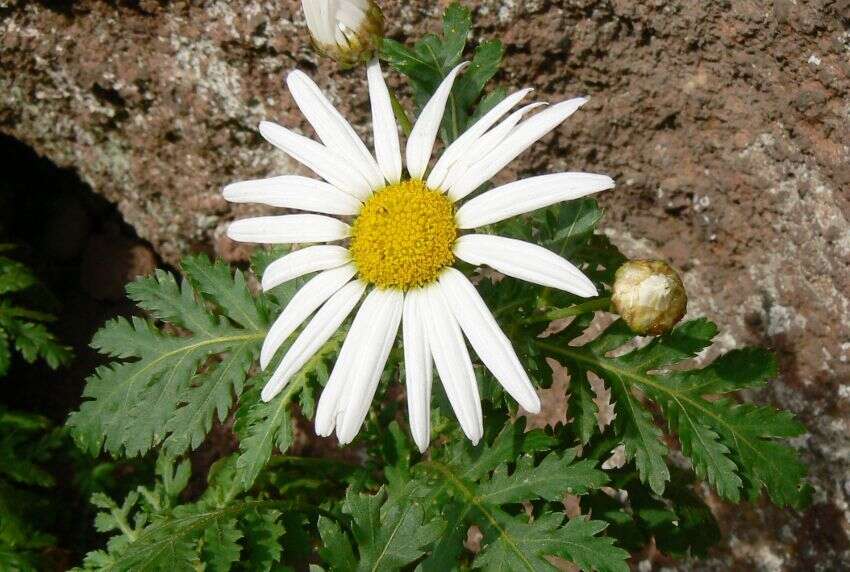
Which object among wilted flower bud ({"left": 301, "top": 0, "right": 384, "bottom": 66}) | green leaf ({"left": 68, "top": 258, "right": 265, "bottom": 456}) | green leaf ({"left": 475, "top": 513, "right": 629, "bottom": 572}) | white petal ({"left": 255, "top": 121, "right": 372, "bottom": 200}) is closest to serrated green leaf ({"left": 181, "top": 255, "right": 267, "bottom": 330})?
green leaf ({"left": 68, "top": 258, "right": 265, "bottom": 456})

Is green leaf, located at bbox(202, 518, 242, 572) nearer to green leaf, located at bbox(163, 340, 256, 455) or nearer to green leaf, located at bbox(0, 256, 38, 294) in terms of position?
green leaf, located at bbox(163, 340, 256, 455)

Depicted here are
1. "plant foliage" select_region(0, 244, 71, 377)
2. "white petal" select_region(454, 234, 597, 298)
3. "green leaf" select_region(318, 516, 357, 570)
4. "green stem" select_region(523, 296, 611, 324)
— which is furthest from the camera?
"plant foliage" select_region(0, 244, 71, 377)

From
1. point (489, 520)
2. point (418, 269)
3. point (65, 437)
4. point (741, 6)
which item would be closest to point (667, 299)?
point (418, 269)

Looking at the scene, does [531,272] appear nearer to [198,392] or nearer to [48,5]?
[198,392]

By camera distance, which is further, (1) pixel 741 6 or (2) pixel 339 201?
(1) pixel 741 6

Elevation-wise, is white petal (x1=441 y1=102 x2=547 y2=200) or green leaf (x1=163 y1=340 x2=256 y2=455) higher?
white petal (x1=441 y1=102 x2=547 y2=200)
